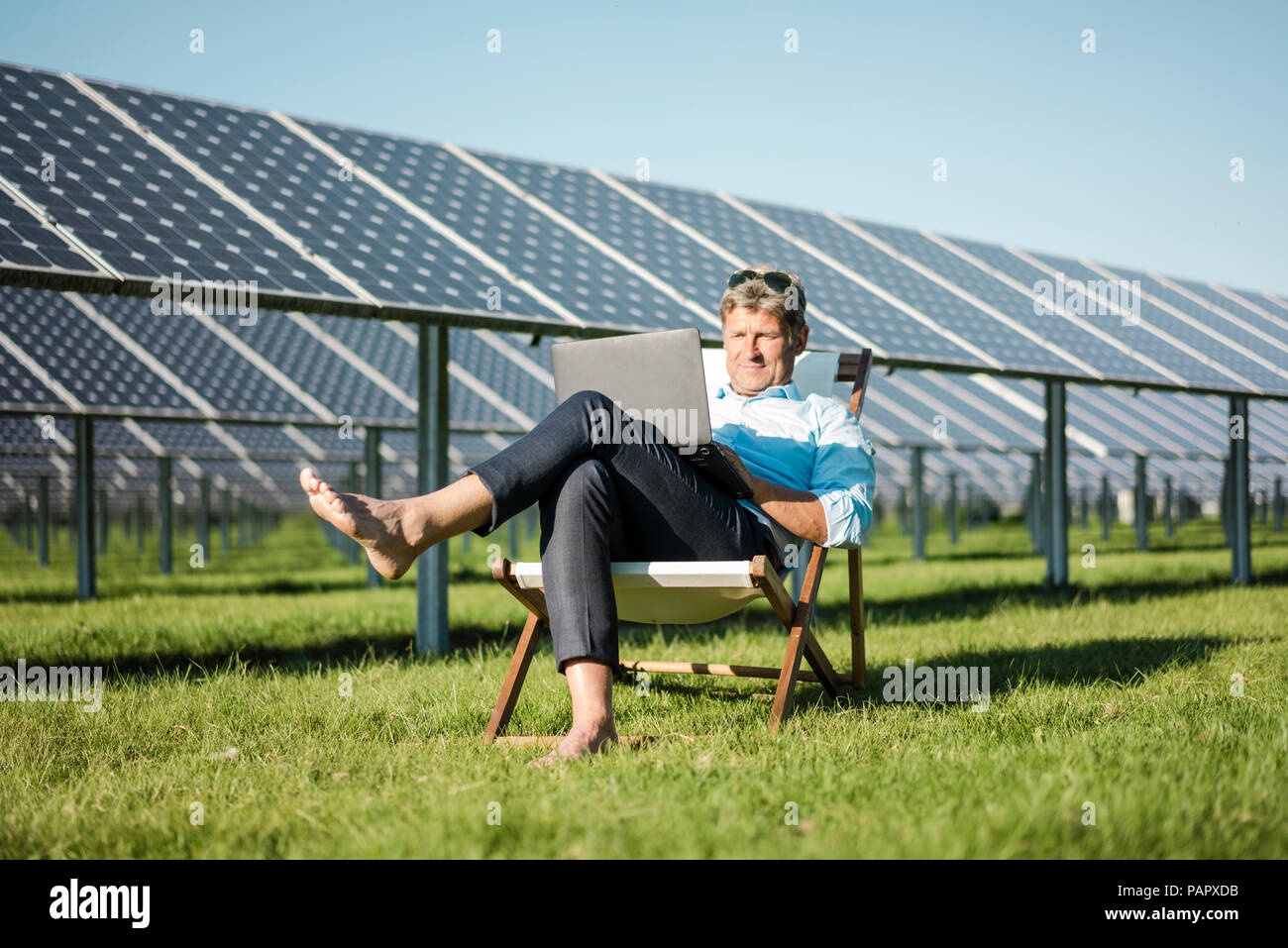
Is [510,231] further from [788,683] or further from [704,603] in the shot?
[788,683]

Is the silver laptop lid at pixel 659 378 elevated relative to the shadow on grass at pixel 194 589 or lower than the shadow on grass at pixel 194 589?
elevated

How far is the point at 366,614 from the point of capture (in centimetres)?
751

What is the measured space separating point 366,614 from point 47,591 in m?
5.00

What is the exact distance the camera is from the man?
2971 mm

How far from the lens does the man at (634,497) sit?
297 centimetres

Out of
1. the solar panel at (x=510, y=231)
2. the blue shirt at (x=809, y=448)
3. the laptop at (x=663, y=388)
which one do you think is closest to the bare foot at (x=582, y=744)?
the laptop at (x=663, y=388)

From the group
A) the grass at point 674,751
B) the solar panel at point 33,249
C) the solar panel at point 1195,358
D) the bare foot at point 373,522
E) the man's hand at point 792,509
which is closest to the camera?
the grass at point 674,751

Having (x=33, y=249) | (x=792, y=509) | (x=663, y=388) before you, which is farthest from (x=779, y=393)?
(x=33, y=249)

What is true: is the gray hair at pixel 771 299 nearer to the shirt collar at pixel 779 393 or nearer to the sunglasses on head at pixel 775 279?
the sunglasses on head at pixel 775 279

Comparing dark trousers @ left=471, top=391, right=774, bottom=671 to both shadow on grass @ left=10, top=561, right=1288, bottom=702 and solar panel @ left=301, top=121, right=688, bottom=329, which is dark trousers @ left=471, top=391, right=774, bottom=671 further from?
solar panel @ left=301, top=121, right=688, bottom=329

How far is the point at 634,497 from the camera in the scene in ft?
11.0

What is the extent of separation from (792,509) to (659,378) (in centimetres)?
70
